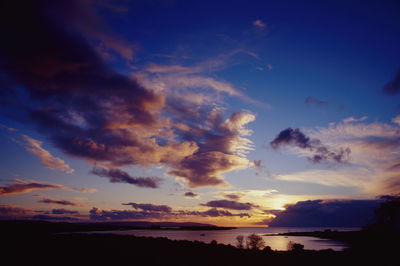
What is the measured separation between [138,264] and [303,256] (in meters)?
24.0

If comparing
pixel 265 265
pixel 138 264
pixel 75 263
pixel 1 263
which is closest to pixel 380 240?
pixel 265 265

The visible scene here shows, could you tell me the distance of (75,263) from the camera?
86.3 ft

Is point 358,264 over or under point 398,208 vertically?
under

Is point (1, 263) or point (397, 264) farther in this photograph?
point (397, 264)

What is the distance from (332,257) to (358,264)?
4.83 m

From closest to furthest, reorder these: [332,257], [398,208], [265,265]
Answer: [265,265]
[332,257]
[398,208]

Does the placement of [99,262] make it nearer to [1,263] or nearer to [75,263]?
[75,263]

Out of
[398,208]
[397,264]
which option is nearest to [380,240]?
[398,208]

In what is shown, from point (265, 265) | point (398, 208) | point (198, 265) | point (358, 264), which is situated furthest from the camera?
point (398, 208)

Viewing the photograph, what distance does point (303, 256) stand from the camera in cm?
3659

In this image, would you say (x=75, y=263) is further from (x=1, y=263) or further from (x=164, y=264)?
(x=164, y=264)

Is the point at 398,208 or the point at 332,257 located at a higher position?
the point at 398,208

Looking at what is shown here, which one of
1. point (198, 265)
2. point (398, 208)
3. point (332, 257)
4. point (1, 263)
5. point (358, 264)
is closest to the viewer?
point (1, 263)

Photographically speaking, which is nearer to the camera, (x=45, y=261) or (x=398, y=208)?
(x=45, y=261)
